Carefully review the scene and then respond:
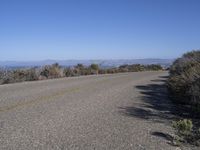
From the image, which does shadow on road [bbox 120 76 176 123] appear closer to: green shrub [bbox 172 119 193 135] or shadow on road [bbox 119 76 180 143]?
shadow on road [bbox 119 76 180 143]

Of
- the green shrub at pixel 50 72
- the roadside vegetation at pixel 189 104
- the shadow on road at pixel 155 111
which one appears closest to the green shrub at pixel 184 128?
the roadside vegetation at pixel 189 104

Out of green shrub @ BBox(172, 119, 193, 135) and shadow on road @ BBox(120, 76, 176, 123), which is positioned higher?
green shrub @ BBox(172, 119, 193, 135)

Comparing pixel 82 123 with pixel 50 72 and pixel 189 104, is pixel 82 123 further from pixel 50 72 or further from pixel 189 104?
pixel 50 72

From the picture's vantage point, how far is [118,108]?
13.3m

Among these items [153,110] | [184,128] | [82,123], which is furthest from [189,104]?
[82,123]

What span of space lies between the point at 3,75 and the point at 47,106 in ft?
48.4

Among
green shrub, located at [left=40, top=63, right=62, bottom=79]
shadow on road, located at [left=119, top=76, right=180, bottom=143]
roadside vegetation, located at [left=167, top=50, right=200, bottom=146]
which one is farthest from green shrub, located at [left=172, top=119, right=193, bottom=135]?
green shrub, located at [left=40, top=63, right=62, bottom=79]

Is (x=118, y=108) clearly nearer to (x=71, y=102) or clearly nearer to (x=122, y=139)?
(x=71, y=102)

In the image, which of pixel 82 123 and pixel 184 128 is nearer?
pixel 184 128

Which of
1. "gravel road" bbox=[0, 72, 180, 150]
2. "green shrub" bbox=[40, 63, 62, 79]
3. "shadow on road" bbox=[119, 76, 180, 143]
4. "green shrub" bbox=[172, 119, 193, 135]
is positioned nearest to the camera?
"gravel road" bbox=[0, 72, 180, 150]

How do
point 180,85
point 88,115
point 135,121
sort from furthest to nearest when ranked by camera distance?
point 180,85 → point 88,115 → point 135,121

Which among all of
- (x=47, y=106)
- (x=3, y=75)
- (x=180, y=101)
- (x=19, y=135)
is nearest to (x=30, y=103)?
(x=47, y=106)

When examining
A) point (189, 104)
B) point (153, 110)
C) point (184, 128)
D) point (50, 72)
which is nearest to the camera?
point (184, 128)

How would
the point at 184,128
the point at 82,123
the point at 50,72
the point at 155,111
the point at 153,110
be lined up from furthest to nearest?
1. the point at 50,72
2. the point at 153,110
3. the point at 155,111
4. the point at 82,123
5. the point at 184,128
